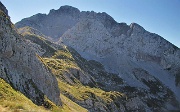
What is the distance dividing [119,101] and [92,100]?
35834 millimetres

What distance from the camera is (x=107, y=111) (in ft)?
454

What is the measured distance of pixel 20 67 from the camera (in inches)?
2030

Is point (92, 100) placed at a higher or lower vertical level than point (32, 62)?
lower

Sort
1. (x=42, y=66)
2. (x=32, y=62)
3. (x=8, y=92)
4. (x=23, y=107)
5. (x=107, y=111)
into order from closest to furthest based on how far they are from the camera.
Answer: (x=23, y=107), (x=8, y=92), (x=32, y=62), (x=42, y=66), (x=107, y=111)

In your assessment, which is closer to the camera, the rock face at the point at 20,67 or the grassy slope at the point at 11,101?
the grassy slope at the point at 11,101

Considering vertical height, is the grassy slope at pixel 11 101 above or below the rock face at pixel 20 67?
below

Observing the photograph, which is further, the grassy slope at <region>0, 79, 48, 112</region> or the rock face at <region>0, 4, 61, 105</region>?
the rock face at <region>0, 4, 61, 105</region>

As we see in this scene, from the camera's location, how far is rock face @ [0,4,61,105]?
4728 centimetres

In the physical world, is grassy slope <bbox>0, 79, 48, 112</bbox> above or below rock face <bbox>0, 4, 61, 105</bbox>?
below

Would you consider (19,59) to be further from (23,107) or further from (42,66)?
(23,107)

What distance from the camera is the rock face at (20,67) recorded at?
47.3 meters

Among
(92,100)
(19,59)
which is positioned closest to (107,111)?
(92,100)

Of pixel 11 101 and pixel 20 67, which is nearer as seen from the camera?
pixel 11 101

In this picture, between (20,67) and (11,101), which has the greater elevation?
(20,67)
